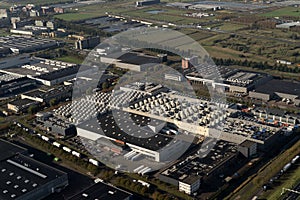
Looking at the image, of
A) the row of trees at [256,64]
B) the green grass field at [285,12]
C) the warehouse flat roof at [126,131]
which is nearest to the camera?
the warehouse flat roof at [126,131]

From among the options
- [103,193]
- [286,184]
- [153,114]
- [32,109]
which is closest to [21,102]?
[32,109]

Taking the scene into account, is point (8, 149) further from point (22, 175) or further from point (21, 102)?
point (21, 102)

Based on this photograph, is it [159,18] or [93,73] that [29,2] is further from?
[93,73]

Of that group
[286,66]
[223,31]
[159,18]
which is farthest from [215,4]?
[286,66]

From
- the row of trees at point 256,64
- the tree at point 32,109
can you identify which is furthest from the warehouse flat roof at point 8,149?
the row of trees at point 256,64

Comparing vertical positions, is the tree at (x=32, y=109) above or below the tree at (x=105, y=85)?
below

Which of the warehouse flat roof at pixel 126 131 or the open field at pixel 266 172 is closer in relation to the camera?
the open field at pixel 266 172

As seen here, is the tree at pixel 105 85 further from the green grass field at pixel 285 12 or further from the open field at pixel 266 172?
the green grass field at pixel 285 12
